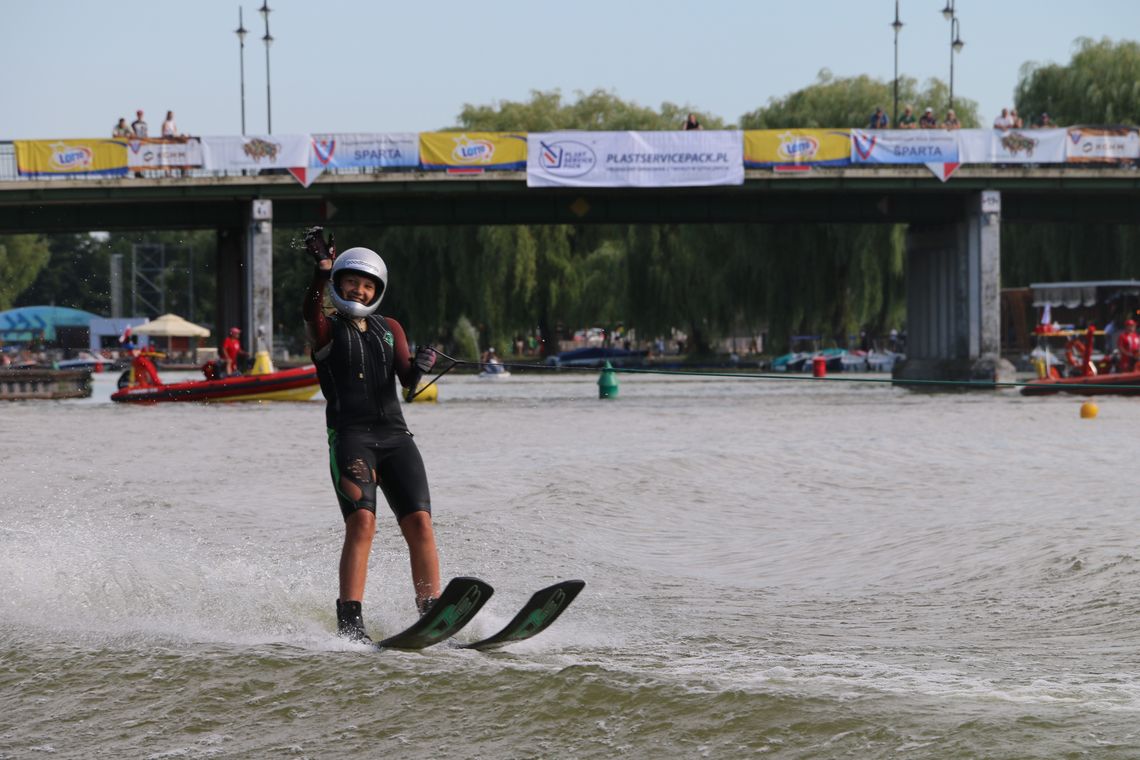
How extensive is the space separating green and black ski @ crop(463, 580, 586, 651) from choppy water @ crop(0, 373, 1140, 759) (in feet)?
0.37

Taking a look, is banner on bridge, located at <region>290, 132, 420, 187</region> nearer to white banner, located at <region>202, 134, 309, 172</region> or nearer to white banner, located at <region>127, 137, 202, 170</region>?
white banner, located at <region>202, 134, 309, 172</region>

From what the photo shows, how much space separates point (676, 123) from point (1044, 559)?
55.2 meters

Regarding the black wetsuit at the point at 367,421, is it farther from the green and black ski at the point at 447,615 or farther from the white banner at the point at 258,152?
the white banner at the point at 258,152

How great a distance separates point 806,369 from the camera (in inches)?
2532

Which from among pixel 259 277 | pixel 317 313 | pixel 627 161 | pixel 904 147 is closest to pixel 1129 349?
pixel 904 147

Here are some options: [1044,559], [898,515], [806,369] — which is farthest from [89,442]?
[806,369]

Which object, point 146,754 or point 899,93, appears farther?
point 899,93

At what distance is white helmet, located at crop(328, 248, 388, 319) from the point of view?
7020 mm

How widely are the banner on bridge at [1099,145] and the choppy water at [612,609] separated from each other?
875 inches

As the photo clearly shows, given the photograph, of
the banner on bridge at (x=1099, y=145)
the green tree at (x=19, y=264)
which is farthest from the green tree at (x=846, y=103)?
the green tree at (x=19, y=264)

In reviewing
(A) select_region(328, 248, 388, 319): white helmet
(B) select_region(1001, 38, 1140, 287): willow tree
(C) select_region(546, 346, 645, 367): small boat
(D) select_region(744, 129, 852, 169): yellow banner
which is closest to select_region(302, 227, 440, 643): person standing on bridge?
(A) select_region(328, 248, 388, 319): white helmet

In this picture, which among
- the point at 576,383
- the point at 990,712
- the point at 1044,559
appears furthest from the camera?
the point at 576,383

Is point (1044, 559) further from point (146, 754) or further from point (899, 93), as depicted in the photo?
point (899, 93)

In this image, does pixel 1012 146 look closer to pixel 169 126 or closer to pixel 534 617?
pixel 169 126
